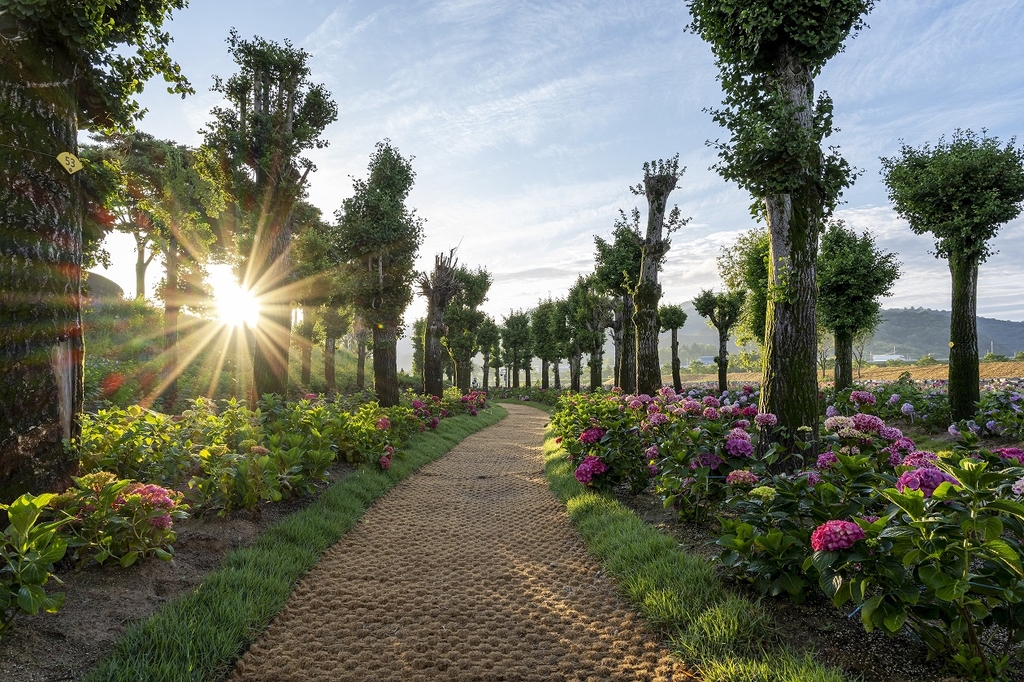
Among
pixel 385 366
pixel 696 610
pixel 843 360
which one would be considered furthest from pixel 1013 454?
pixel 843 360

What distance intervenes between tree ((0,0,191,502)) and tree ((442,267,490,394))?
2574 centimetres

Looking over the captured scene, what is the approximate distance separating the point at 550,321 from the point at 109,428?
34640 mm

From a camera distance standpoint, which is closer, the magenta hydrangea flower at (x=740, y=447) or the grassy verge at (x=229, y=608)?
the grassy verge at (x=229, y=608)

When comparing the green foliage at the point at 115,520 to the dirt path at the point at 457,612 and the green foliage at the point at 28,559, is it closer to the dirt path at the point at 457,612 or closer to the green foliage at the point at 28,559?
the green foliage at the point at 28,559

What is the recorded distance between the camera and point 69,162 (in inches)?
160

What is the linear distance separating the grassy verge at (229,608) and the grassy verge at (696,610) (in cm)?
306

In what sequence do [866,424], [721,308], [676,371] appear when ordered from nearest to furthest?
[866,424], [676,371], [721,308]

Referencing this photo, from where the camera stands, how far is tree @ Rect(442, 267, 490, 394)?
3100cm

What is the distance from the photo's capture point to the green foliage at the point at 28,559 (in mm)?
2473

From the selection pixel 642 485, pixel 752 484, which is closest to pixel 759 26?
pixel 752 484

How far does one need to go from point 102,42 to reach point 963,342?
666 inches

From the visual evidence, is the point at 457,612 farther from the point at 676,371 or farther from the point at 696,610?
the point at 676,371

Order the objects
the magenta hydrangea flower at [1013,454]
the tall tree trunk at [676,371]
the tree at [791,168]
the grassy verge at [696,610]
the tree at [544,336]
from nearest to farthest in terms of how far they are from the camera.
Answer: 1. the grassy verge at [696,610]
2. the magenta hydrangea flower at [1013,454]
3. the tree at [791,168]
4. the tall tree trunk at [676,371]
5. the tree at [544,336]

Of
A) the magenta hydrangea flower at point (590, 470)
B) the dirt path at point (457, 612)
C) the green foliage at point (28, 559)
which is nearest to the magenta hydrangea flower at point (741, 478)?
the dirt path at point (457, 612)
